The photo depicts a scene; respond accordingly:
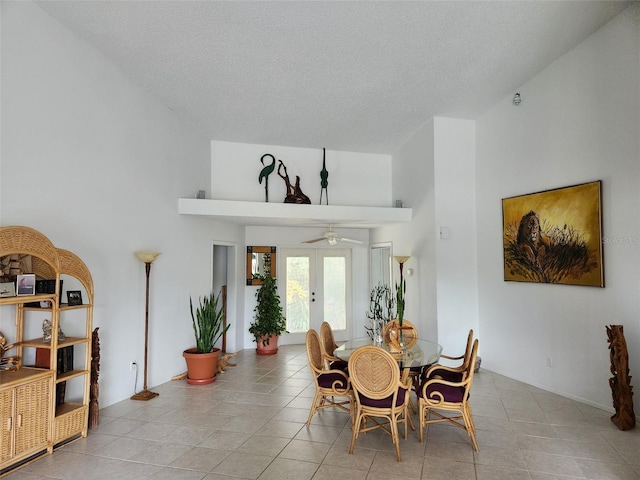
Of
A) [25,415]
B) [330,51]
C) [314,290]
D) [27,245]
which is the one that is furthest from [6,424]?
[314,290]

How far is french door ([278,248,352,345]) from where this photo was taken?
8055mm

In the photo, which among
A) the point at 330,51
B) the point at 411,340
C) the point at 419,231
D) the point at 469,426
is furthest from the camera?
the point at 419,231

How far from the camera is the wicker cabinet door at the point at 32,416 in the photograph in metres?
2.95

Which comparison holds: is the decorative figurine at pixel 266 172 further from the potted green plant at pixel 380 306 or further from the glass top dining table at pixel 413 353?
the glass top dining table at pixel 413 353

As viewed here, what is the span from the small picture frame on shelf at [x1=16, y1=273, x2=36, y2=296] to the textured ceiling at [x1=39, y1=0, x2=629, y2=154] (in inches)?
95.9

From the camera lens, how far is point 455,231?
19.7 ft

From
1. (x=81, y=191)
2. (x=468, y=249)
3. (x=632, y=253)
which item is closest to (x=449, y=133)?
(x=468, y=249)

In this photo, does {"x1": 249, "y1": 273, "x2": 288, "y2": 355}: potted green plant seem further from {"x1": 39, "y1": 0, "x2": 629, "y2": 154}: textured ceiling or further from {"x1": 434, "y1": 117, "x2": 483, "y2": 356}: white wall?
{"x1": 39, "y1": 0, "x2": 629, "y2": 154}: textured ceiling

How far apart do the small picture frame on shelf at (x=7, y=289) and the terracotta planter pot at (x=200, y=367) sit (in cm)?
273

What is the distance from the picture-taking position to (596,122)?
4223mm

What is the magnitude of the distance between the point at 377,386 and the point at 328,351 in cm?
151

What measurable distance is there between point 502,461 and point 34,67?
5.24 metres

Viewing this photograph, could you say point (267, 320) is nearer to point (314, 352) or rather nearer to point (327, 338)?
point (327, 338)

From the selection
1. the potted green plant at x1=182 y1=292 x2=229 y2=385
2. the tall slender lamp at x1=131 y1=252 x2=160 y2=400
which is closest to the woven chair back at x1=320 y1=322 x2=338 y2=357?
the potted green plant at x1=182 y1=292 x2=229 y2=385
